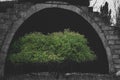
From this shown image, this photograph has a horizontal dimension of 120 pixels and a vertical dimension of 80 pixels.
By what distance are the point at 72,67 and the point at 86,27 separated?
1.91 m

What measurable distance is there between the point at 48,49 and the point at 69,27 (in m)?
1.97

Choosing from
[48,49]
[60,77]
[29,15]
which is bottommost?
[60,77]

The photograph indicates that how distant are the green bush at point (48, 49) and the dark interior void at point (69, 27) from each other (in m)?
0.41

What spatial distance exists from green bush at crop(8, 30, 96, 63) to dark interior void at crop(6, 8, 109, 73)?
0.41m

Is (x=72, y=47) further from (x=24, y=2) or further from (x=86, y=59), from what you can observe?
(x=24, y=2)

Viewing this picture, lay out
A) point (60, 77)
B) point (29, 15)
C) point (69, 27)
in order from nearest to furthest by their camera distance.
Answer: point (60, 77) < point (29, 15) < point (69, 27)

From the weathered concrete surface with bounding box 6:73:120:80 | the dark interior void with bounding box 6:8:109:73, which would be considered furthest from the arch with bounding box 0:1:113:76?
the weathered concrete surface with bounding box 6:73:120:80

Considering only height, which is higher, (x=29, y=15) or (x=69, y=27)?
(x=29, y=15)

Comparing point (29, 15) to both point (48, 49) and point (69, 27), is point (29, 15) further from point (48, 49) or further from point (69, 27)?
point (69, 27)

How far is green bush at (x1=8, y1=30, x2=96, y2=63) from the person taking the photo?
1141cm

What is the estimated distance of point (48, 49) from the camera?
11.7 metres

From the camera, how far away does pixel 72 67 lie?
11883mm

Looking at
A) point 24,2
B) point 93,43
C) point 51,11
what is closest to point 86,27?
point 93,43

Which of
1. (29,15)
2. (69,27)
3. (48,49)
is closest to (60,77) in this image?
A: (48,49)
